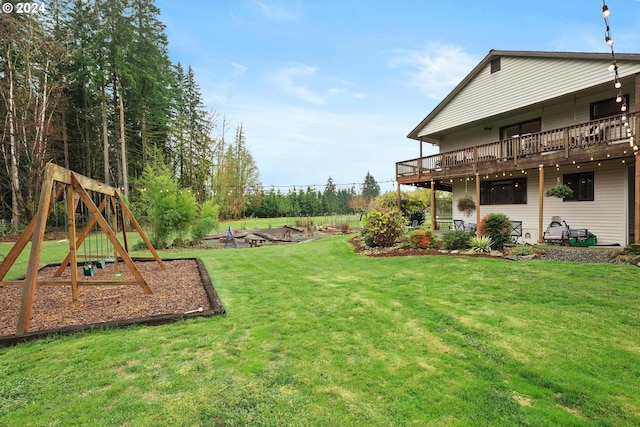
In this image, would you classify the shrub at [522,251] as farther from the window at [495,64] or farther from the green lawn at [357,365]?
the window at [495,64]

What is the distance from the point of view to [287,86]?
19.9 m

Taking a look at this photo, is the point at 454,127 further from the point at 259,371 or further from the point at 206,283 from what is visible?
the point at 259,371

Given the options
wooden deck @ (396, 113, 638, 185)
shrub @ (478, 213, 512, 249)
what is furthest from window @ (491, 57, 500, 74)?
shrub @ (478, 213, 512, 249)

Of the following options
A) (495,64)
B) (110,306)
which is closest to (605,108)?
(495,64)

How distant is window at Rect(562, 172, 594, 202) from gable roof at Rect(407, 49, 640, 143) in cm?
297

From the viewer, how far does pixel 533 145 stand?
33.4ft

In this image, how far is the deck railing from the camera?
856cm

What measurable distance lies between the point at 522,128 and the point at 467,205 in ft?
12.7

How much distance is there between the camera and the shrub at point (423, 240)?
28.5 feet

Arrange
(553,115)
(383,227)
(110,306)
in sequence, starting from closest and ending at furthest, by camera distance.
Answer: (110,306), (383,227), (553,115)

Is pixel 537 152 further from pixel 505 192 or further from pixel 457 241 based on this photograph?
pixel 457 241

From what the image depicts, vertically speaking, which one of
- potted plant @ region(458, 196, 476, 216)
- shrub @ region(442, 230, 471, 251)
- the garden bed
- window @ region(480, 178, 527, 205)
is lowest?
the garden bed

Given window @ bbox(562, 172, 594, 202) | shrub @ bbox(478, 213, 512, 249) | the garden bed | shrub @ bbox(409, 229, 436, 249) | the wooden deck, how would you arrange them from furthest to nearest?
window @ bbox(562, 172, 594, 202) → shrub @ bbox(409, 229, 436, 249) → the wooden deck → shrub @ bbox(478, 213, 512, 249) → the garden bed

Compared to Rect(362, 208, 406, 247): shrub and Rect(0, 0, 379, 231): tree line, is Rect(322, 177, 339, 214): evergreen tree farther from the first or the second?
Rect(362, 208, 406, 247): shrub
